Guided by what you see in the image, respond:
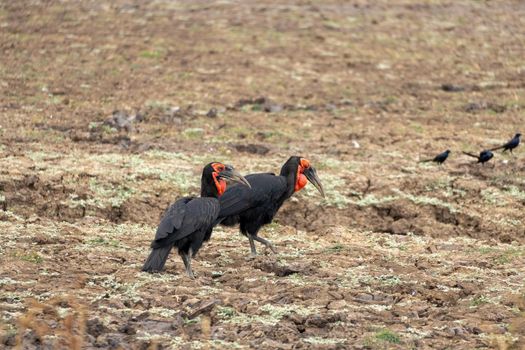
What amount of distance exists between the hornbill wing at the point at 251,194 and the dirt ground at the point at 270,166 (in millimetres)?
534

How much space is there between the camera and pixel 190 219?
33.2ft

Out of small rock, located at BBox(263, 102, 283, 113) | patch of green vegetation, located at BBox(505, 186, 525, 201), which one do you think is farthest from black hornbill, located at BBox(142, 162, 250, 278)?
small rock, located at BBox(263, 102, 283, 113)

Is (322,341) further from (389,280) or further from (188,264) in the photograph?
(188,264)

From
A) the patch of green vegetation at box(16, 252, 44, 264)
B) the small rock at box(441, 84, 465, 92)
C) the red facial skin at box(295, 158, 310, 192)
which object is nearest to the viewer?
the patch of green vegetation at box(16, 252, 44, 264)

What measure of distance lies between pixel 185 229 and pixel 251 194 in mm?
1657

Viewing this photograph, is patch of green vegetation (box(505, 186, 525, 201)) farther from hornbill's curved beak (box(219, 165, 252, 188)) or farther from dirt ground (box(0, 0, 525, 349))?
hornbill's curved beak (box(219, 165, 252, 188))

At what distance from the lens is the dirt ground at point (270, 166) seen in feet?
28.2

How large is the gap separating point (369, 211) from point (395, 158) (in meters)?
2.51

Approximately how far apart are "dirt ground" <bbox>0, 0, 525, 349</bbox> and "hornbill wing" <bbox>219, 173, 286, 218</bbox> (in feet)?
1.75

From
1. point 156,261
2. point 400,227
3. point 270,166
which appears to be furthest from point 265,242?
point 270,166

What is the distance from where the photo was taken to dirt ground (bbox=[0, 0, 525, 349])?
860 centimetres

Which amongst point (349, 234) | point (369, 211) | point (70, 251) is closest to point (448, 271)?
point (349, 234)

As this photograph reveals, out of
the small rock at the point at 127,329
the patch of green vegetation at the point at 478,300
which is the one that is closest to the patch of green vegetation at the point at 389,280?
the patch of green vegetation at the point at 478,300

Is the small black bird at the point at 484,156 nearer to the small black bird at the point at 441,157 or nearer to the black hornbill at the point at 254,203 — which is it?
the small black bird at the point at 441,157
